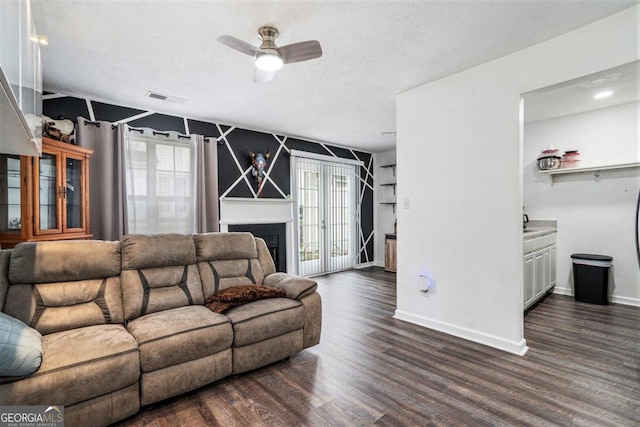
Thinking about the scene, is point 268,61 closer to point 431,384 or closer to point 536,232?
point 431,384

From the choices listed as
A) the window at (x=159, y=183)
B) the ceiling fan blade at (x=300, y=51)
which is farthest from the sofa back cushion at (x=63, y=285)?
the ceiling fan blade at (x=300, y=51)

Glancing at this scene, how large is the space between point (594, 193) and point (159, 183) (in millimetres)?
5741

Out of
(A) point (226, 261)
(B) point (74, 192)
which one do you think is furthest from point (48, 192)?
(A) point (226, 261)

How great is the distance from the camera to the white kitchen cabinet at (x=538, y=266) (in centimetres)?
339

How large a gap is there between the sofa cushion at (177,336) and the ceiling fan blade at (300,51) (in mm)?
1958

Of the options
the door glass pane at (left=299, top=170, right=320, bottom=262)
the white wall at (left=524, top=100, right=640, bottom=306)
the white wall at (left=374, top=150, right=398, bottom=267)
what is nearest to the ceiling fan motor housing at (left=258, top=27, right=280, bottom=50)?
the door glass pane at (left=299, top=170, right=320, bottom=262)

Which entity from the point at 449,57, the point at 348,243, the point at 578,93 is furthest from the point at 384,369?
the point at 348,243

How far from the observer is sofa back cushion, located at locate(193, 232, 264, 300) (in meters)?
2.70

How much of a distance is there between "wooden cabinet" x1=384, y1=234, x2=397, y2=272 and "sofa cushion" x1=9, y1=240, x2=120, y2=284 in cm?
473

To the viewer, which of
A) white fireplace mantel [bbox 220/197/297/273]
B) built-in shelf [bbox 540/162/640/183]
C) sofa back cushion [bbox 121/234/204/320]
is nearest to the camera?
sofa back cushion [bbox 121/234/204/320]

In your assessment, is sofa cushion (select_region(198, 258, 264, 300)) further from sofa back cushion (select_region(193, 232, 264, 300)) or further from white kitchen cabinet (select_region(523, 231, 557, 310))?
white kitchen cabinet (select_region(523, 231, 557, 310))

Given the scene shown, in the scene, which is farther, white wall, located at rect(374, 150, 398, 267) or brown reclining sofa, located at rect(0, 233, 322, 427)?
white wall, located at rect(374, 150, 398, 267)

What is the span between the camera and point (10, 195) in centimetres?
260

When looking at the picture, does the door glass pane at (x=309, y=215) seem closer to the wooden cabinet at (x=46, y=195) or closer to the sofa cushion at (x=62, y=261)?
the wooden cabinet at (x=46, y=195)
